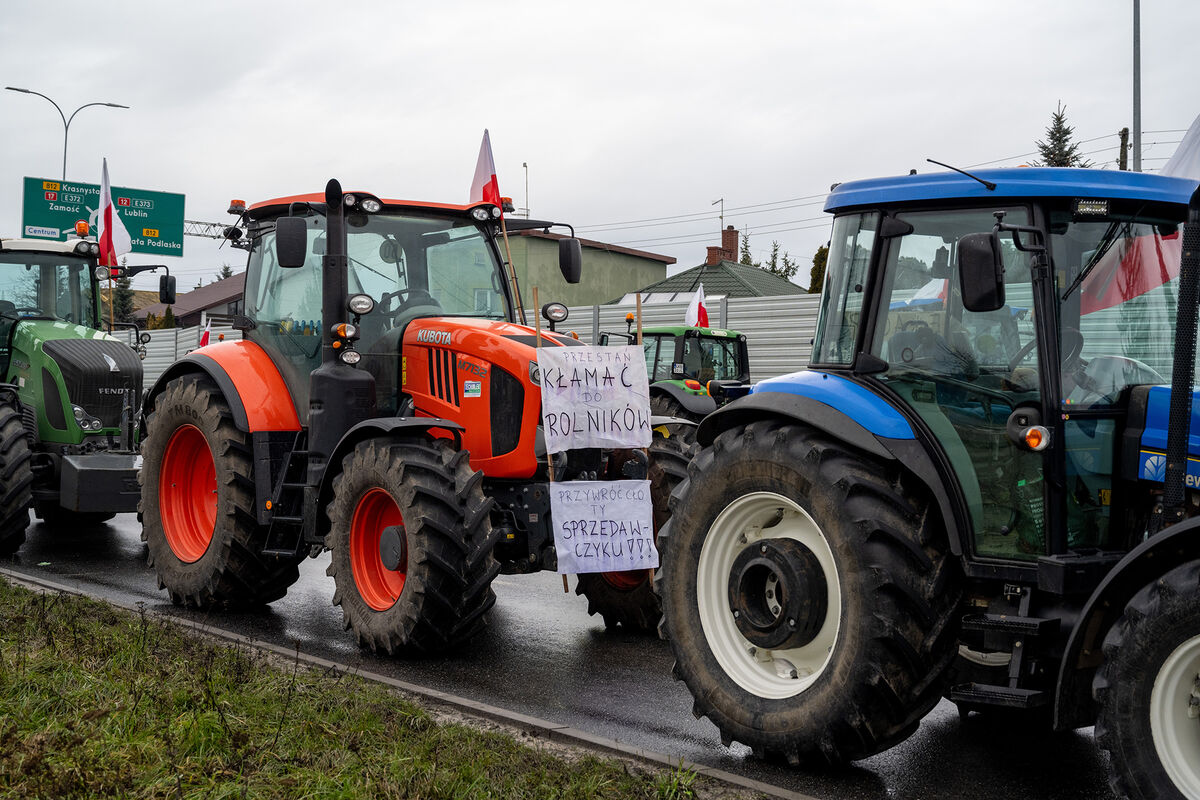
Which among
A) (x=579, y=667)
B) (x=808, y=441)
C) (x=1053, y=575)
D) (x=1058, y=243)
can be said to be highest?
(x=1058, y=243)

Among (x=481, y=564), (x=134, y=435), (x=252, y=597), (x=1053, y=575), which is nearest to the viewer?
(x=1053, y=575)

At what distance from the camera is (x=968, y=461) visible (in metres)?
4.80

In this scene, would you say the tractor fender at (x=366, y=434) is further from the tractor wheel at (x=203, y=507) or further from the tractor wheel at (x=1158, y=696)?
the tractor wheel at (x=1158, y=696)

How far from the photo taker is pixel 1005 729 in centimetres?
563

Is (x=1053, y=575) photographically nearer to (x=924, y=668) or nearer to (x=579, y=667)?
(x=924, y=668)

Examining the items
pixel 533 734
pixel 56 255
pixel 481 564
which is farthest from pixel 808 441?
pixel 56 255

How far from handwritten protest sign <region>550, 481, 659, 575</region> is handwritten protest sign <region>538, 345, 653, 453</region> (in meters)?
0.29

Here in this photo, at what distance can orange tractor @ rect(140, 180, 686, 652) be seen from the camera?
6.82m

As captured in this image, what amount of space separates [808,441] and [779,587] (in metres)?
0.66

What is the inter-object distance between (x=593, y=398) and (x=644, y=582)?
129cm

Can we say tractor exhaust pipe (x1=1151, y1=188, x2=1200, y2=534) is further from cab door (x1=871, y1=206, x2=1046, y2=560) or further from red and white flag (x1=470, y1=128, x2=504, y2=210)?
red and white flag (x1=470, y1=128, x2=504, y2=210)

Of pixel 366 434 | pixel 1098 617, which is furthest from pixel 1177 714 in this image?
pixel 366 434

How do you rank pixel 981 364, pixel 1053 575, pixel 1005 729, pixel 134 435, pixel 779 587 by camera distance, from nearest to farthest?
pixel 1053 575
pixel 981 364
pixel 779 587
pixel 1005 729
pixel 134 435

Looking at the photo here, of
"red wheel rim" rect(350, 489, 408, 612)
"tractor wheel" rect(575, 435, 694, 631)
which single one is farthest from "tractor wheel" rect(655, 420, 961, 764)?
"red wheel rim" rect(350, 489, 408, 612)
